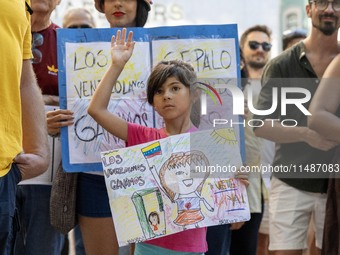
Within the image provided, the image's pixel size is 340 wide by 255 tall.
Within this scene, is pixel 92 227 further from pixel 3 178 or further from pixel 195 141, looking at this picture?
pixel 3 178

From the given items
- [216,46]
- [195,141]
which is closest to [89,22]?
[216,46]

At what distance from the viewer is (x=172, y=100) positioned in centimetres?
478

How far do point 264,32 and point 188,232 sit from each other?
449 cm

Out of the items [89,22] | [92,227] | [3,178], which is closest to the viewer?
[3,178]

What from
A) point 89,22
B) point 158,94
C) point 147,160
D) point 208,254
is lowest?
point 208,254

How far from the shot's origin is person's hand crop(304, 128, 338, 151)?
548 cm

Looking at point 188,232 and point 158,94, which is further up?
point 158,94

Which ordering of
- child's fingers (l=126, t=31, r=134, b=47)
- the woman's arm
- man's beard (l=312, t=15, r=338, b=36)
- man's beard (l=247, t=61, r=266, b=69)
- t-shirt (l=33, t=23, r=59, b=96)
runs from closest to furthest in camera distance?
the woman's arm
child's fingers (l=126, t=31, r=134, b=47)
t-shirt (l=33, t=23, r=59, b=96)
man's beard (l=312, t=15, r=338, b=36)
man's beard (l=247, t=61, r=266, b=69)

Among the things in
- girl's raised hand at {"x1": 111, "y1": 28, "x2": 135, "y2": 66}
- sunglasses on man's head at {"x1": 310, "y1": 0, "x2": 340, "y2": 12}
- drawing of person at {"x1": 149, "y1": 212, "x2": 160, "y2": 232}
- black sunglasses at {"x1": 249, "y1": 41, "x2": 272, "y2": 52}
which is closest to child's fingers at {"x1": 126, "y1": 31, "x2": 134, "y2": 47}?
girl's raised hand at {"x1": 111, "y1": 28, "x2": 135, "y2": 66}

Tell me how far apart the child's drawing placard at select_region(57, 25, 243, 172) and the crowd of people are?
0.36ft

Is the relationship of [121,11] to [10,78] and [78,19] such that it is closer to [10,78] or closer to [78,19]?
[10,78]

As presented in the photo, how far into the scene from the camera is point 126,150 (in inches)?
183

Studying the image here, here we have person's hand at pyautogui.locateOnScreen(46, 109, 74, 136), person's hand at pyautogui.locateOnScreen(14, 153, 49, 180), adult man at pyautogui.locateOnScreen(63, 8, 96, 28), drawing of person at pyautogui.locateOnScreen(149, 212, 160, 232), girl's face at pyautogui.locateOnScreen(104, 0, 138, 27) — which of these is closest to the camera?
person's hand at pyautogui.locateOnScreen(14, 153, 49, 180)

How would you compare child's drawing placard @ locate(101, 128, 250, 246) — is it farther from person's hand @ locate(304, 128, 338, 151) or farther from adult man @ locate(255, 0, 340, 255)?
adult man @ locate(255, 0, 340, 255)
